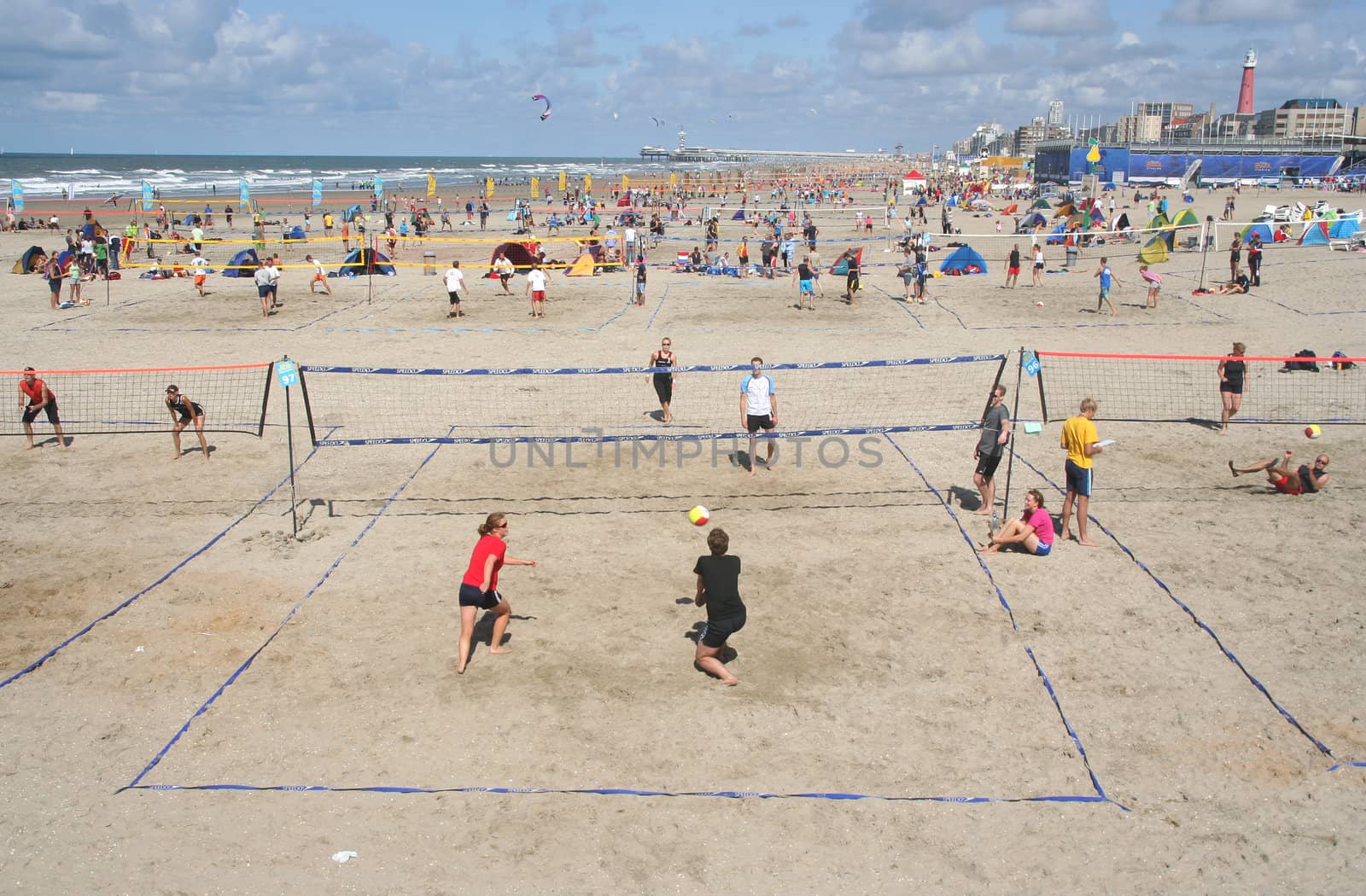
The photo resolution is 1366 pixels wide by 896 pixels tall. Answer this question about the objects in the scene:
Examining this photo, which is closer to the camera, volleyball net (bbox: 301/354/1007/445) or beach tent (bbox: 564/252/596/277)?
volleyball net (bbox: 301/354/1007/445)

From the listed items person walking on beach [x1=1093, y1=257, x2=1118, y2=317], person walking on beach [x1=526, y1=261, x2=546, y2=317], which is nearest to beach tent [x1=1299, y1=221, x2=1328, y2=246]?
person walking on beach [x1=1093, y1=257, x2=1118, y2=317]

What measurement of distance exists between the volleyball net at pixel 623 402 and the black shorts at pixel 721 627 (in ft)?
18.3

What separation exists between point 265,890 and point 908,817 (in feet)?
12.6

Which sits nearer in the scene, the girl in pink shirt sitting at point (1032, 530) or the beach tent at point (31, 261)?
the girl in pink shirt sitting at point (1032, 530)

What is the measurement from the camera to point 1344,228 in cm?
3228

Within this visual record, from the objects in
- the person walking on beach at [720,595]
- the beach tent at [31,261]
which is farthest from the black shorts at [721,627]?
the beach tent at [31,261]

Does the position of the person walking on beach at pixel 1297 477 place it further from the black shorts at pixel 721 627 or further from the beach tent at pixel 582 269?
the beach tent at pixel 582 269

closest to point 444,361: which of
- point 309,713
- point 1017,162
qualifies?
point 309,713

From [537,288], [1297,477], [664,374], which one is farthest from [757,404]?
[537,288]

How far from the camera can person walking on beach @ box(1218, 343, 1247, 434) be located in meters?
13.1

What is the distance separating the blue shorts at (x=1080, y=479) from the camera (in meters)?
9.66

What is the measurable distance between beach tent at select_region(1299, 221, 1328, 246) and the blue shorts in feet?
97.9

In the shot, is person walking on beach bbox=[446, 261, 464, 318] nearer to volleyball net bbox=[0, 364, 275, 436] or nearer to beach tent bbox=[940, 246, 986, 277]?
volleyball net bbox=[0, 364, 275, 436]

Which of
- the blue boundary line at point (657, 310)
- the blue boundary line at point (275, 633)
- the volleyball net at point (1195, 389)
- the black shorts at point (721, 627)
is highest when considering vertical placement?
the blue boundary line at point (657, 310)
